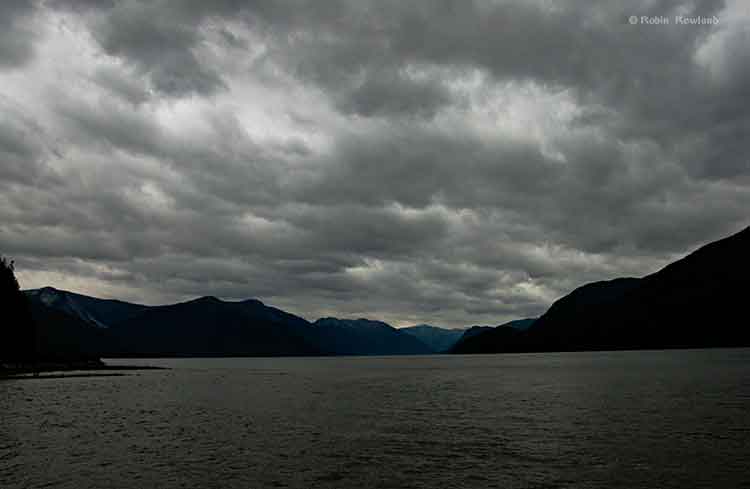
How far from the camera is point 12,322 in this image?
164125 mm

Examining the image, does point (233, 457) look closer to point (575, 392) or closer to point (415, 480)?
point (415, 480)

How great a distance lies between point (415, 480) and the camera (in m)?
36.8

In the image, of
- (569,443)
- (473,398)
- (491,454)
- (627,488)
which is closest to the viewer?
(627,488)

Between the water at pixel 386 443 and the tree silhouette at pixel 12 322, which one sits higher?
the tree silhouette at pixel 12 322

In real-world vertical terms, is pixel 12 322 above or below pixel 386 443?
above

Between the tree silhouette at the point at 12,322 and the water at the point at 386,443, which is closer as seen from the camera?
the water at the point at 386,443

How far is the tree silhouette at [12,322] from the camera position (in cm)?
16000

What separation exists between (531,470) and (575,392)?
2724 inches

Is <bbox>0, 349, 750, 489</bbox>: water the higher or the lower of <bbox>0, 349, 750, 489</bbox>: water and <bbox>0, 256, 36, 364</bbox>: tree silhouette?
the lower

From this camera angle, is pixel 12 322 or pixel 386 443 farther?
pixel 12 322

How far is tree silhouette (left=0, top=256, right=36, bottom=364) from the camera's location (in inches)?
6299

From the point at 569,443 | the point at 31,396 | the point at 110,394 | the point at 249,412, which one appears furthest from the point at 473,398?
the point at 31,396

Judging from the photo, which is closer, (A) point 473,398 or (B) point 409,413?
(B) point 409,413

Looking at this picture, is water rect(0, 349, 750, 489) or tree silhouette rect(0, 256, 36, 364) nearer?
water rect(0, 349, 750, 489)
